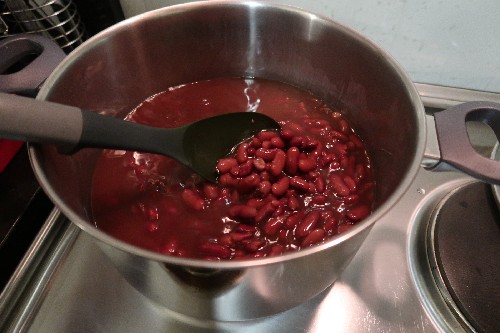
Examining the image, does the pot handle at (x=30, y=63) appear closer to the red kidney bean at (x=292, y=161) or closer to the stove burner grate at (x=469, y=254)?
the red kidney bean at (x=292, y=161)

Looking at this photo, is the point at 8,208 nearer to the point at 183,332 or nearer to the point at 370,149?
the point at 183,332

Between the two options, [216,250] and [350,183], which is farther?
[350,183]

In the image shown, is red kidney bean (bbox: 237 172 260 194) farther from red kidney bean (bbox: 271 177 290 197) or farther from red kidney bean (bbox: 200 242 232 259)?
red kidney bean (bbox: 200 242 232 259)

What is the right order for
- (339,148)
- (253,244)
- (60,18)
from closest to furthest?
1. (253,244)
2. (339,148)
3. (60,18)

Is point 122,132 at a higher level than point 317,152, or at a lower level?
higher

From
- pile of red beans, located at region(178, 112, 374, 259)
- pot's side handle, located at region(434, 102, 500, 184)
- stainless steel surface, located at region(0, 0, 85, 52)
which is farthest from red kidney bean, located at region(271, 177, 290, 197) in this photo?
stainless steel surface, located at region(0, 0, 85, 52)

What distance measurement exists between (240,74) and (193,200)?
465 mm

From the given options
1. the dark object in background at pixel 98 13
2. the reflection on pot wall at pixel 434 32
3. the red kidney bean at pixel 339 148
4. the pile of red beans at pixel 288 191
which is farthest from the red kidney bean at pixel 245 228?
the dark object in background at pixel 98 13

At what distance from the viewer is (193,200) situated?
83 centimetres

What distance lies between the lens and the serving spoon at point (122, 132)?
0.56m

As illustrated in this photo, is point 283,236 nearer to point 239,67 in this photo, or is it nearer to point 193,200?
point 193,200

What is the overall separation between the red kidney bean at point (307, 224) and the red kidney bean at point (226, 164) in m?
0.20

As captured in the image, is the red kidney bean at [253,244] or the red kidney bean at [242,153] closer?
the red kidney bean at [253,244]

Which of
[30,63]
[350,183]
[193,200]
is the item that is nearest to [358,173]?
[350,183]
